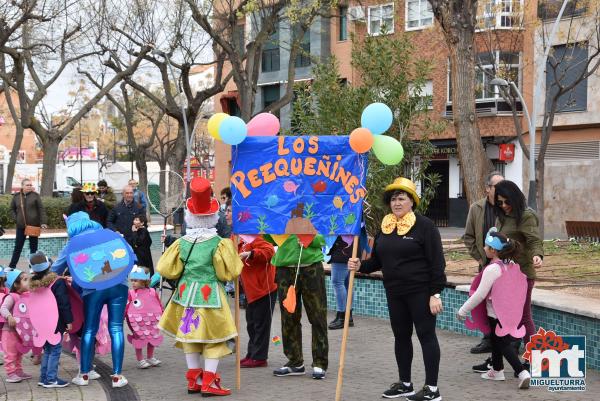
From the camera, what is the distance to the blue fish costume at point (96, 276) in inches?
303

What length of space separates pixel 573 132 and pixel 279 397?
28445mm

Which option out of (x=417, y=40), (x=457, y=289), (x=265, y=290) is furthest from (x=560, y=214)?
(x=265, y=290)

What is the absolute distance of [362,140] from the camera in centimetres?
771

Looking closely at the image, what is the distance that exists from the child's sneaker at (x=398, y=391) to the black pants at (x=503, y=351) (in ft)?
3.02

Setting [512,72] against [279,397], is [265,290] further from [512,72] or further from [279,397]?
[512,72]

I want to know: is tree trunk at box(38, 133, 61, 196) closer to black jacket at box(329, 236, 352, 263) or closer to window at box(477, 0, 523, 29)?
window at box(477, 0, 523, 29)

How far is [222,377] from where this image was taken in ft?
27.4

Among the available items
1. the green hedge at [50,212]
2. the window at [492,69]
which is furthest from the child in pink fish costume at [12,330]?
the window at [492,69]

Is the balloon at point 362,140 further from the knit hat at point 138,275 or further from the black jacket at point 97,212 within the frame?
the black jacket at point 97,212

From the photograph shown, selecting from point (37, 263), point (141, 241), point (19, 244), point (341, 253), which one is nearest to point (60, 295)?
point (37, 263)

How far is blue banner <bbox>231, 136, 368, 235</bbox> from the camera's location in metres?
7.95

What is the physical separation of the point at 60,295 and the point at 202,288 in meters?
1.39

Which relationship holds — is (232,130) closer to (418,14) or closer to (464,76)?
(464,76)

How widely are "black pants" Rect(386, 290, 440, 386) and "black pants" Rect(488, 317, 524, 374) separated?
817 mm
